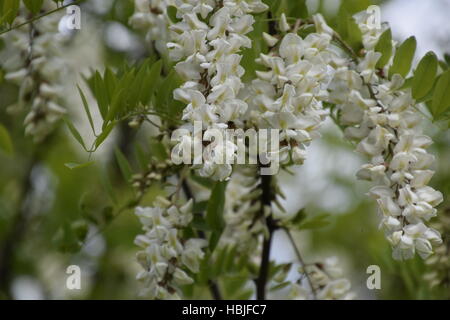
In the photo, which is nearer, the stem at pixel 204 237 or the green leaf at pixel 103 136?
the green leaf at pixel 103 136

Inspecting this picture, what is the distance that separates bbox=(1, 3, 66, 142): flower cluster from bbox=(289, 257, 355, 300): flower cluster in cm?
53

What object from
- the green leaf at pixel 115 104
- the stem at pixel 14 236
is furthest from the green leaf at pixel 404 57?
the stem at pixel 14 236

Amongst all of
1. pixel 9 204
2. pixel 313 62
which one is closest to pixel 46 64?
pixel 313 62

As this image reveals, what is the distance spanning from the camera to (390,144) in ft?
3.32

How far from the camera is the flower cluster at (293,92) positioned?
947mm

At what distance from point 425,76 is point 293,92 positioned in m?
0.23

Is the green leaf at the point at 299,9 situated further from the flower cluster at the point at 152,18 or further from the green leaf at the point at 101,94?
the green leaf at the point at 101,94

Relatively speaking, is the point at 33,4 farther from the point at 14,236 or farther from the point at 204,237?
the point at 14,236

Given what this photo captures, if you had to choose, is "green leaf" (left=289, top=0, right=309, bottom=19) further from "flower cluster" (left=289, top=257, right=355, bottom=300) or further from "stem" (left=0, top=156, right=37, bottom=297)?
"stem" (left=0, top=156, right=37, bottom=297)

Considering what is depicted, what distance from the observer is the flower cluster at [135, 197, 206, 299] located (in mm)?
1072

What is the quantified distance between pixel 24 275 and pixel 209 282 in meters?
1.07

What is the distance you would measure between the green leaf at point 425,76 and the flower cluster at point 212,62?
0.85 feet

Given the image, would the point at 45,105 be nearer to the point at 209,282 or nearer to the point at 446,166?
the point at 209,282

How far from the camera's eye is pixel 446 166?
234cm
